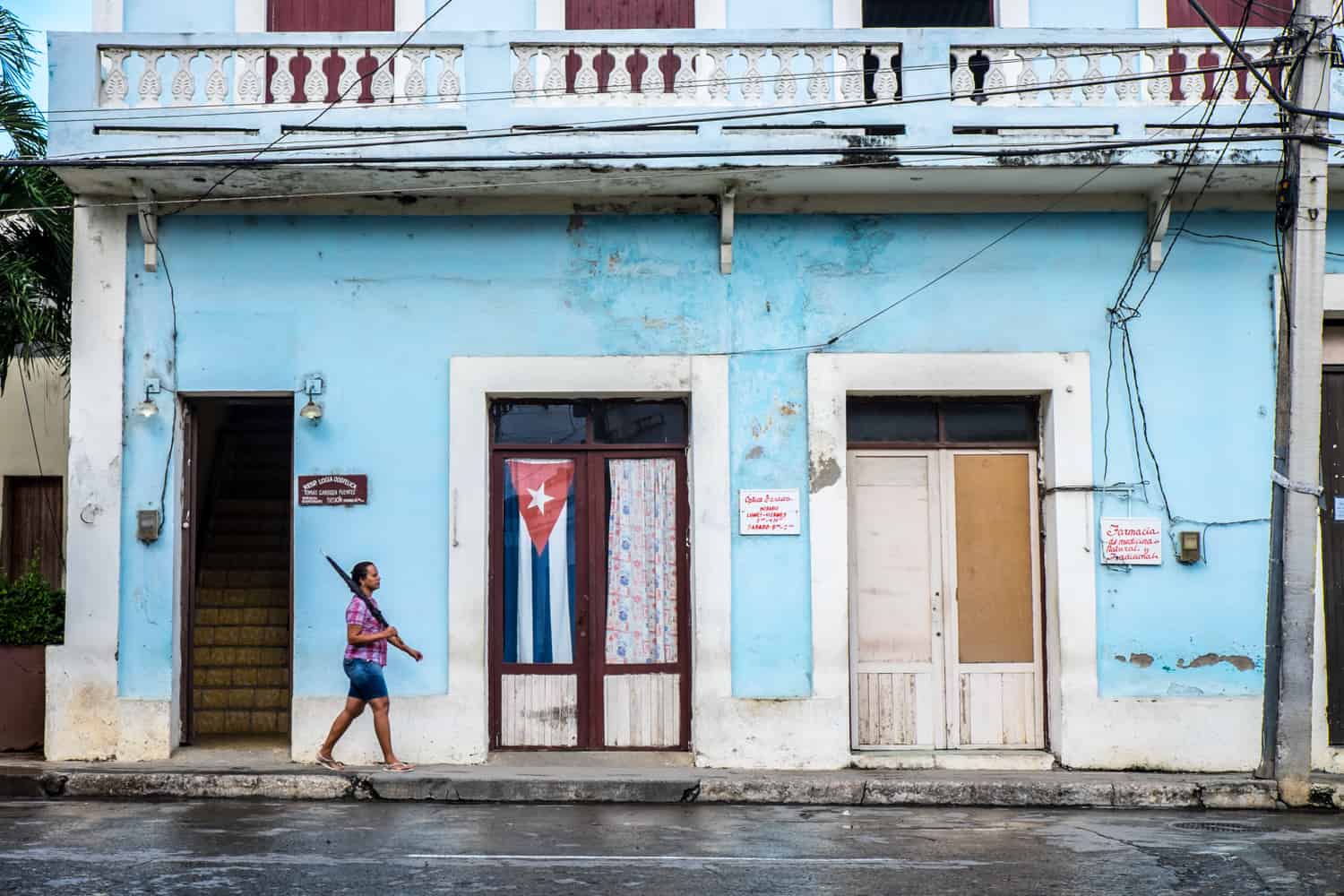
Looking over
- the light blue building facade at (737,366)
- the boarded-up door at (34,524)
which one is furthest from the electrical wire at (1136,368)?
the boarded-up door at (34,524)

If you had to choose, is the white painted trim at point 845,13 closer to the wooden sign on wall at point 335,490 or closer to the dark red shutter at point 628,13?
the dark red shutter at point 628,13

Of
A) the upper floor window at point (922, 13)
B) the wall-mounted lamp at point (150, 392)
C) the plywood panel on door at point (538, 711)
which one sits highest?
the upper floor window at point (922, 13)

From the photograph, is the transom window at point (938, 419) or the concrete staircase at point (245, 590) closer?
the transom window at point (938, 419)

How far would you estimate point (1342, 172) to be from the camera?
11.2m

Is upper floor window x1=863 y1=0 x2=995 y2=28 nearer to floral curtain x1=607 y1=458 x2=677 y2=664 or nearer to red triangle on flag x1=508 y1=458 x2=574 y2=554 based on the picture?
floral curtain x1=607 y1=458 x2=677 y2=664

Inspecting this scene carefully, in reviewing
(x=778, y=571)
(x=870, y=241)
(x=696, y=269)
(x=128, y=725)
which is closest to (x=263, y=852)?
(x=128, y=725)

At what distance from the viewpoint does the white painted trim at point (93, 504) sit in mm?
11336

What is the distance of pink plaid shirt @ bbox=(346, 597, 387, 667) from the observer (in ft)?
35.8

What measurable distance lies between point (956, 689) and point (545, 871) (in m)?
5.23

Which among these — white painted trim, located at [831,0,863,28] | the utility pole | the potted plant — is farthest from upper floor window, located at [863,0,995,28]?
the potted plant

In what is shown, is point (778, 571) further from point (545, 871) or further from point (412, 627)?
point (545, 871)

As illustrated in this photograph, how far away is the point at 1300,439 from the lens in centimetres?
1038

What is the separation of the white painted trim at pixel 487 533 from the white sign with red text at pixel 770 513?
148 millimetres

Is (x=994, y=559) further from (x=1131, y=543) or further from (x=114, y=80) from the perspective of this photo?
(x=114, y=80)
